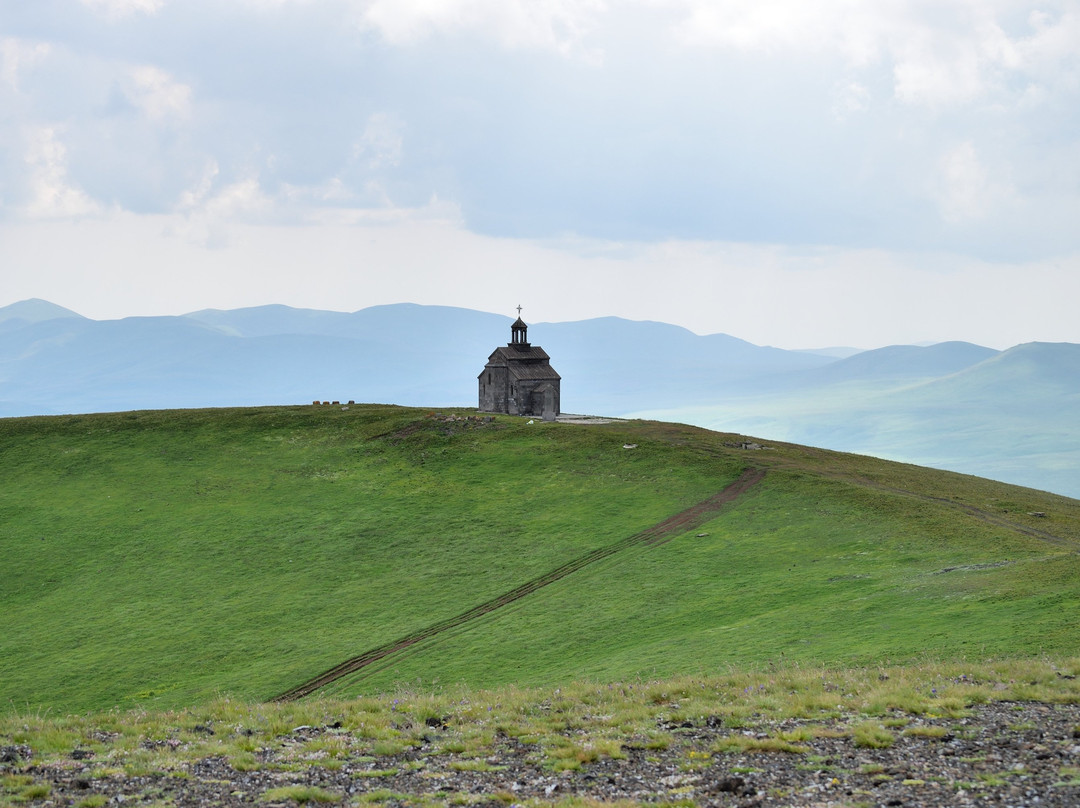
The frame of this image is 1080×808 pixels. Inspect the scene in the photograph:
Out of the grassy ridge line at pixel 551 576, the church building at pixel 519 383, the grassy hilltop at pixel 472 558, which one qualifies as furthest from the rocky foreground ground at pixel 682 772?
the church building at pixel 519 383

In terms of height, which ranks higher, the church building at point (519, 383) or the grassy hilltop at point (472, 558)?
the church building at point (519, 383)

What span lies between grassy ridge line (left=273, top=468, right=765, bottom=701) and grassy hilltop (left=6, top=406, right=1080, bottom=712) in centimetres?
55

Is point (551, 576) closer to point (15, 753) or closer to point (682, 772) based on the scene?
point (682, 772)

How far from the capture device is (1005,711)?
24750 millimetres

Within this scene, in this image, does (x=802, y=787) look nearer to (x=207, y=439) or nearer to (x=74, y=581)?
(x=74, y=581)

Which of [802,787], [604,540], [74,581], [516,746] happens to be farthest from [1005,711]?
[74,581]

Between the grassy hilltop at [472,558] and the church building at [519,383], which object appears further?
the church building at [519,383]

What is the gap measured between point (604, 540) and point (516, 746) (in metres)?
35.1

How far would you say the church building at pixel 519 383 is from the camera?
344 feet

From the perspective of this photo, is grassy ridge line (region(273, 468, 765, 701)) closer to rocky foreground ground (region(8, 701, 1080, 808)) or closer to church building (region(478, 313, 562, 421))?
rocky foreground ground (region(8, 701, 1080, 808))

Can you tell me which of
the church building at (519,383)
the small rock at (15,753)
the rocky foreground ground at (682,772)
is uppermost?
the church building at (519,383)

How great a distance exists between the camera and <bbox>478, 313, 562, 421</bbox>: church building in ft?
344

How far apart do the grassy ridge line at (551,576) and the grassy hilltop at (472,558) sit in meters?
0.55

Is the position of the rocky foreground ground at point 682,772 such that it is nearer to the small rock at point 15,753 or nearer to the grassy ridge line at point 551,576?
the small rock at point 15,753
